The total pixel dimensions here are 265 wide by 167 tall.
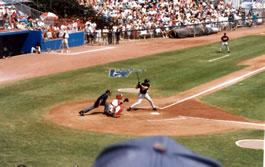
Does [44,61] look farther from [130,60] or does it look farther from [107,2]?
[107,2]

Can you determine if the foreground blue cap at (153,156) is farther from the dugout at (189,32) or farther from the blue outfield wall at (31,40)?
the dugout at (189,32)

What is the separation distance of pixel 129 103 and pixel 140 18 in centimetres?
2916

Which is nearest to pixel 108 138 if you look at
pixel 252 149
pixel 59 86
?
pixel 252 149

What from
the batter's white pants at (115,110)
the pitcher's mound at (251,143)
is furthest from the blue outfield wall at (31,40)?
the pitcher's mound at (251,143)

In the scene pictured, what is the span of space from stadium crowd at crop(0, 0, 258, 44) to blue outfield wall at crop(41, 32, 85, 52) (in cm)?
59

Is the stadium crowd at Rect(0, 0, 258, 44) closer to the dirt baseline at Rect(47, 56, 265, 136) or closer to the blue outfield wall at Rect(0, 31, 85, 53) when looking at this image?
the blue outfield wall at Rect(0, 31, 85, 53)

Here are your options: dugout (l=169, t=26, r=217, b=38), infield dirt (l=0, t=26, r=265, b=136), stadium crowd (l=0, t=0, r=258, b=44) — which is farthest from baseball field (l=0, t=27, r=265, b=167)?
dugout (l=169, t=26, r=217, b=38)

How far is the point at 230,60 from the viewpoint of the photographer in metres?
33.8

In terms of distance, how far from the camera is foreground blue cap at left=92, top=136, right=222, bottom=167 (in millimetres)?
2324

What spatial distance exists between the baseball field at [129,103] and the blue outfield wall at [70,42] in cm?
196

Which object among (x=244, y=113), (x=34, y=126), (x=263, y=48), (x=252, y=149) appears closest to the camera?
(x=252, y=149)

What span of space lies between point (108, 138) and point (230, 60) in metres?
21.7

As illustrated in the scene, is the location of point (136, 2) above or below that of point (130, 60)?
above

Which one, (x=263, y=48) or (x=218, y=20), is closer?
(x=263, y=48)
